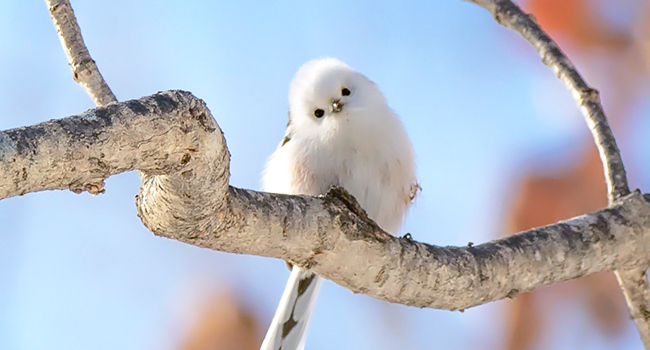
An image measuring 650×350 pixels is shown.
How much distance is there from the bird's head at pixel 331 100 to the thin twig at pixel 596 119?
0.50 meters

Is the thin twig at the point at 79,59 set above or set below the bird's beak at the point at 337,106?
below

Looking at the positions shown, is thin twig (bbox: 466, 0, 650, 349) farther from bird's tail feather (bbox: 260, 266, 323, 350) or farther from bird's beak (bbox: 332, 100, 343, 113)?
bird's tail feather (bbox: 260, 266, 323, 350)

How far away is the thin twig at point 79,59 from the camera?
1.66 meters

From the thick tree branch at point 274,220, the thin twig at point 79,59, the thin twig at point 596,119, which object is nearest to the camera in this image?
the thick tree branch at point 274,220

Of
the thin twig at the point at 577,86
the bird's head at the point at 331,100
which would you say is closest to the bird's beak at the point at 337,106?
the bird's head at the point at 331,100

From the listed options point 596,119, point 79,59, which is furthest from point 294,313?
point 596,119

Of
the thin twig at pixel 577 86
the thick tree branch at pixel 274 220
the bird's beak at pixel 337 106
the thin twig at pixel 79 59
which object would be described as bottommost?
the thick tree branch at pixel 274 220

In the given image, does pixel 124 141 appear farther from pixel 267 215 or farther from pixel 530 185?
pixel 530 185

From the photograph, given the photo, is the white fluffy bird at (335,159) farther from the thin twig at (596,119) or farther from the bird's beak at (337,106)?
the thin twig at (596,119)

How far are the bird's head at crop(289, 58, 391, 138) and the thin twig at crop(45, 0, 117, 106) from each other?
23.9 inches

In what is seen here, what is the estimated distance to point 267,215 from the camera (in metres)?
1.37

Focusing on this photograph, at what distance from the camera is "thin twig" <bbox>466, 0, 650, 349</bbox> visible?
1.95 meters

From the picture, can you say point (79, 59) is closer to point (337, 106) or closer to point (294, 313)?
point (337, 106)

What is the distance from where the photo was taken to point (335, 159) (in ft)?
6.44
